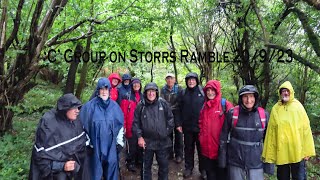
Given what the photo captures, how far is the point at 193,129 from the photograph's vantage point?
5.52m

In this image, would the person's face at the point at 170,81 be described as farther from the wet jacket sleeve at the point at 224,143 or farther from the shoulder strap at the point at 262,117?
the shoulder strap at the point at 262,117

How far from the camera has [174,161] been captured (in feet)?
21.4

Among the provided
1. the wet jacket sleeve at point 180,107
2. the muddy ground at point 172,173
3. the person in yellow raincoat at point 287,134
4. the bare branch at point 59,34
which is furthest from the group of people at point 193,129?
the bare branch at point 59,34

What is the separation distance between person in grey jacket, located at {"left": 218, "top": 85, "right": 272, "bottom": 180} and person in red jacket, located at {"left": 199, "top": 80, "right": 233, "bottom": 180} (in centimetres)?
43

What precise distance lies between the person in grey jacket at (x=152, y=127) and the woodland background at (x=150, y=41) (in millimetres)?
2194

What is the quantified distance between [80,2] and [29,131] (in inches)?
155

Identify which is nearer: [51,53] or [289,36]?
[51,53]

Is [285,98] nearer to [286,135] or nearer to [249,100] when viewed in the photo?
[286,135]

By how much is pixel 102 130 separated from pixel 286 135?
2654 millimetres

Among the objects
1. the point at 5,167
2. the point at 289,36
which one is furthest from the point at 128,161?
the point at 289,36

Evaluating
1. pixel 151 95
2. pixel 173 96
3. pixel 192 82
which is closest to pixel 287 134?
pixel 192 82

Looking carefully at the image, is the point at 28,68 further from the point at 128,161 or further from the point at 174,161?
the point at 174,161

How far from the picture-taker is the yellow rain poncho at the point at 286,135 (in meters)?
4.19

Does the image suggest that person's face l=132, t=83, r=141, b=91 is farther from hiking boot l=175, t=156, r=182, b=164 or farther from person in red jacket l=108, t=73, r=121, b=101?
hiking boot l=175, t=156, r=182, b=164
